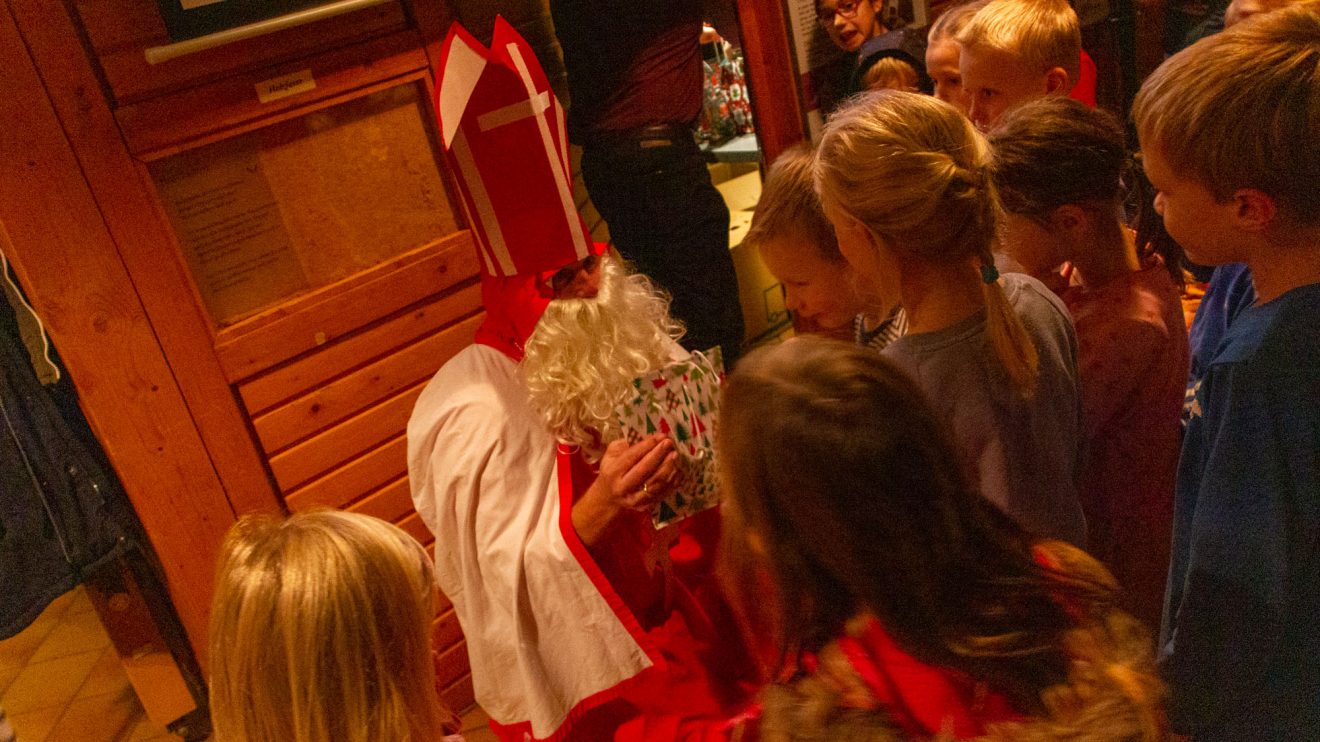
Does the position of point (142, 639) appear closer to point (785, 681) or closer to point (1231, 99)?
point (785, 681)

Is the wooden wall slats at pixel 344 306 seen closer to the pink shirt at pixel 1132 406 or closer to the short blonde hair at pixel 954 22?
the short blonde hair at pixel 954 22

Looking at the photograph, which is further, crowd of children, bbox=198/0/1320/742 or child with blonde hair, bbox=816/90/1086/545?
child with blonde hair, bbox=816/90/1086/545

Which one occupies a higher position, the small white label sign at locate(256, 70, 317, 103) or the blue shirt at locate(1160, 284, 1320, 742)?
the small white label sign at locate(256, 70, 317, 103)

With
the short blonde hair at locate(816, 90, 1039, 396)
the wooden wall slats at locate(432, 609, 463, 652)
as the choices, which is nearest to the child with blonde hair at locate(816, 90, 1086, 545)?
the short blonde hair at locate(816, 90, 1039, 396)

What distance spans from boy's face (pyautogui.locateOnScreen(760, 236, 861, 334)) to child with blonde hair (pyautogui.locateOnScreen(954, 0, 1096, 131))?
2.61 feet

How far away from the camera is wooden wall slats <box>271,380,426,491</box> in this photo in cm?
227

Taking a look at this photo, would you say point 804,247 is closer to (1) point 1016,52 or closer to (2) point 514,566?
(2) point 514,566

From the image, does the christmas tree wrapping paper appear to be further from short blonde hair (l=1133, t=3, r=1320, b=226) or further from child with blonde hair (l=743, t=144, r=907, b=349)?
short blonde hair (l=1133, t=3, r=1320, b=226)

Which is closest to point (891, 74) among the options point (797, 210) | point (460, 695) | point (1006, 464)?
point (797, 210)

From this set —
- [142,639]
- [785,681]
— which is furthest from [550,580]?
[142,639]

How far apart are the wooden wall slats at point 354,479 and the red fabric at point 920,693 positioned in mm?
1710

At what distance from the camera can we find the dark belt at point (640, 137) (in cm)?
263

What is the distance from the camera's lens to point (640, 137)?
104 inches

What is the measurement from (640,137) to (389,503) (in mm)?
1271
